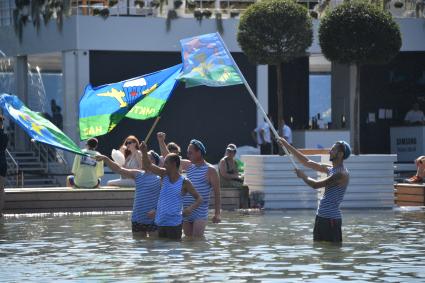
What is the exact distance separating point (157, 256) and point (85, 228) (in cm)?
469

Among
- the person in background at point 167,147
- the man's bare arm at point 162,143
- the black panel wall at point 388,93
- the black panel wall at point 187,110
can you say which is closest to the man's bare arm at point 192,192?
the person in background at point 167,147

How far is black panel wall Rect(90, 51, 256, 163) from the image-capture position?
32.9 meters

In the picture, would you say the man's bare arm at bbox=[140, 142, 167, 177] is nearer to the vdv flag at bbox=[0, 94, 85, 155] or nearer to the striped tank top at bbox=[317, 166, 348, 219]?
the striped tank top at bbox=[317, 166, 348, 219]

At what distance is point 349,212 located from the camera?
22500 mm

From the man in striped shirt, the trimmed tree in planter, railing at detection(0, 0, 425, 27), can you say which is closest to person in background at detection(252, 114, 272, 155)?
railing at detection(0, 0, 425, 27)

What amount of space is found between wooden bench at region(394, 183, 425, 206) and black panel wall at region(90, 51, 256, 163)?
9.86 meters

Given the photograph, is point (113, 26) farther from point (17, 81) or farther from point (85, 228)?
point (85, 228)

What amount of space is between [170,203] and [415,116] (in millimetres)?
21661

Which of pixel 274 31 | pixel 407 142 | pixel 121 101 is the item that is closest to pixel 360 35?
pixel 274 31

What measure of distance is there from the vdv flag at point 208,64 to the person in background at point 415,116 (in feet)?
55.0

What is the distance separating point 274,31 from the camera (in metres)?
26.0

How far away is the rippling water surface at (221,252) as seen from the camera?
12.9 metres

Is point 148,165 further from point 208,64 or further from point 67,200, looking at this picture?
point 67,200

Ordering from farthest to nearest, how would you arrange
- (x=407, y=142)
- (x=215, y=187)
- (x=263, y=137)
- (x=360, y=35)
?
(x=407, y=142) < (x=263, y=137) < (x=360, y=35) < (x=215, y=187)
